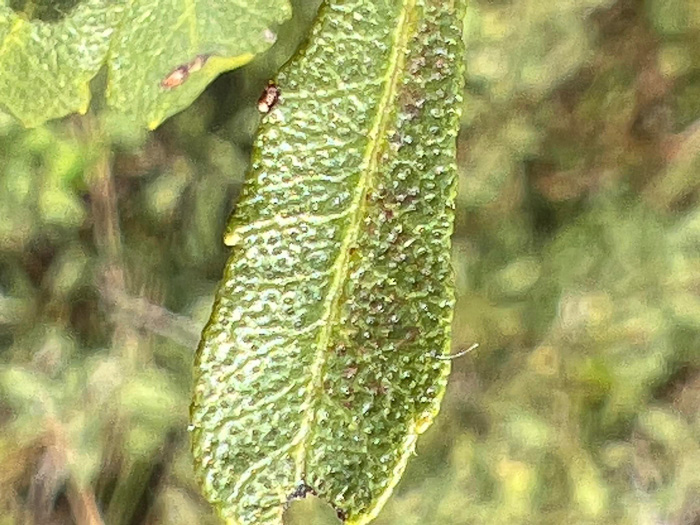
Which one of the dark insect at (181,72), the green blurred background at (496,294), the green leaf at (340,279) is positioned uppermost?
the dark insect at (181,72)

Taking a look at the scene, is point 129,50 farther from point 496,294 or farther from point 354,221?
point 496,294

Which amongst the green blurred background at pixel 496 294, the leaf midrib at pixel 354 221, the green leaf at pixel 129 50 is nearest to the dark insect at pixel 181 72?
the green leaf at pixel 129 50

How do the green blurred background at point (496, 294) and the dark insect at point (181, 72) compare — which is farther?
the green blurred background at point (496, 294)

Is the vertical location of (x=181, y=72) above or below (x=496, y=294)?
above

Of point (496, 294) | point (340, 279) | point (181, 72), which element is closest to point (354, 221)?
point (340, 279)

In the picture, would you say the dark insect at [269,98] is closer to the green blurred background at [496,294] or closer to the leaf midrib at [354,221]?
the leaf midrib at [354,221]

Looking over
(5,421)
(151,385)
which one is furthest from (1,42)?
(5,421)

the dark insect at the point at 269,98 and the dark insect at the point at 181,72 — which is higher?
the dark insect at the point at 269,98
